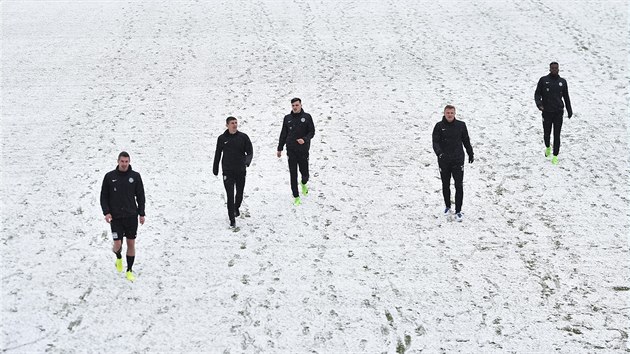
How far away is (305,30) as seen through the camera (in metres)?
23.5

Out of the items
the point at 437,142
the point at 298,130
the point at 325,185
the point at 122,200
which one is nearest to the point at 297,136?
the point at 298,130

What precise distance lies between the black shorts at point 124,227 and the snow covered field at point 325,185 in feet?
2.69

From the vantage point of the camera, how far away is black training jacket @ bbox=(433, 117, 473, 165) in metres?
11.4

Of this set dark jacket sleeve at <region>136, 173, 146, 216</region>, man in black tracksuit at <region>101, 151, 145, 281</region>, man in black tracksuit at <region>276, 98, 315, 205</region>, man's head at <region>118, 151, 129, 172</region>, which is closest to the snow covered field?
man in black tracksuit at <region>101, 151, 145, 281</region>

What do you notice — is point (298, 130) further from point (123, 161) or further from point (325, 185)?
point (123, 161)

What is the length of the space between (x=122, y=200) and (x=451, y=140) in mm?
6088

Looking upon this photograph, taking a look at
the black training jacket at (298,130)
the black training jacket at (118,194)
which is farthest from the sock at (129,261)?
the black training jacket at (298,130)

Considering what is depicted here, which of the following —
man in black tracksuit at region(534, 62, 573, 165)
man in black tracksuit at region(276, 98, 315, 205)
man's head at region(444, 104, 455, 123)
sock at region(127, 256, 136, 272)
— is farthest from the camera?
man in black tracksuit at region(534, 62, 573, 165)

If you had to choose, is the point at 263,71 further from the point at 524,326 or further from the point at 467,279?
the point at 524,326

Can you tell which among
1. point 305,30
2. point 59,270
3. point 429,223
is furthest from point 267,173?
point 305,30

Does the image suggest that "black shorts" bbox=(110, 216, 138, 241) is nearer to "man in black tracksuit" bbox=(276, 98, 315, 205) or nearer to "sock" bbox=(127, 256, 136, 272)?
"sock" bbox=(127, 256, 136, 272)

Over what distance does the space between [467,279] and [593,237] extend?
9.82 feet

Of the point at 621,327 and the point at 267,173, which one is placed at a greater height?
the point at 267,173

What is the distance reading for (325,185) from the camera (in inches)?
529
